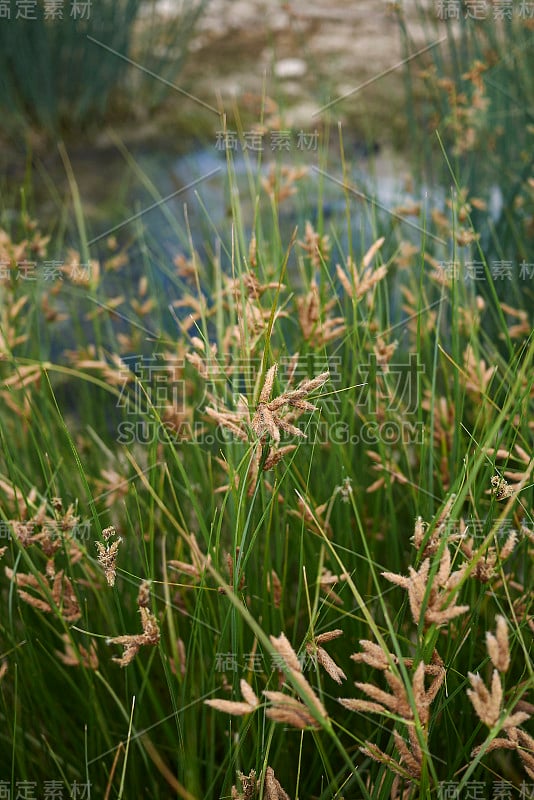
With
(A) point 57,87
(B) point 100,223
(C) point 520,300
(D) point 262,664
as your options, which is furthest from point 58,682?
(A) point 57,87

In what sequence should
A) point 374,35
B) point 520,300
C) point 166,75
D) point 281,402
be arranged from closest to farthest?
1. point 281,402
2. point 520,300
3. point 166,75
4. point 374,35

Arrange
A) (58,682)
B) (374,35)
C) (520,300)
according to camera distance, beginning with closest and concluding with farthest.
Result: 1. (58,682)
2. (520,300)
3. (374,35)

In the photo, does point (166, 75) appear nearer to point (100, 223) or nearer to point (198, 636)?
point (100, 223)

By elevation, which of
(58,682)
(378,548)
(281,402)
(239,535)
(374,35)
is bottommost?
(58,682)

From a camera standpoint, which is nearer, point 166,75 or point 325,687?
point 325,687

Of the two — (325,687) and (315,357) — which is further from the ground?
(315,357)

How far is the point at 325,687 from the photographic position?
1112mm

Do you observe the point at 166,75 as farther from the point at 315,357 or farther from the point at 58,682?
the point at 58,682

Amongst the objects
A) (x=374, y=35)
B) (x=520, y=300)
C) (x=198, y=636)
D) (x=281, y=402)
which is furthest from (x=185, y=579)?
(x=374, y=35)

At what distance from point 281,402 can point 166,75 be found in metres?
3.50

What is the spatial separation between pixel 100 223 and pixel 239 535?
98.2 inches

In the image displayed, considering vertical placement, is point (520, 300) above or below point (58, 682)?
above

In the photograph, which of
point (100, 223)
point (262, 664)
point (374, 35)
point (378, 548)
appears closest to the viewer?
point (262, 664)

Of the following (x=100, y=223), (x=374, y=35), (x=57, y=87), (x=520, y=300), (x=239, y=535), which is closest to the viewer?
(x=239, y=535)
